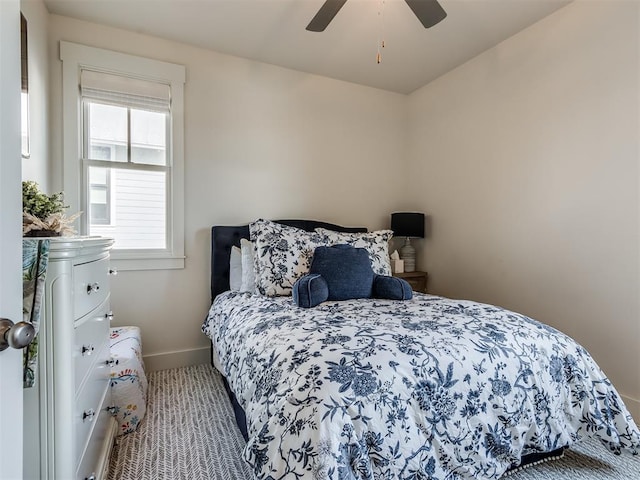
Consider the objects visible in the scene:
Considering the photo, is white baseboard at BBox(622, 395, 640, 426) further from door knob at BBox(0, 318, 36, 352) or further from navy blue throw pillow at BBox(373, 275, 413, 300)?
door knob at BBox(0, 318, 36, 352)

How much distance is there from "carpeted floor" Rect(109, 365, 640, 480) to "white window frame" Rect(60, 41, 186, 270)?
1052mm

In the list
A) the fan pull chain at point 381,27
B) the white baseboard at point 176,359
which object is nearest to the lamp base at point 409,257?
the fan pull chain at point 381,27

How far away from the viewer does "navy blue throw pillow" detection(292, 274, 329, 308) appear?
1896mm

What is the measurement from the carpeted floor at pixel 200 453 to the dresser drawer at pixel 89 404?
39cm

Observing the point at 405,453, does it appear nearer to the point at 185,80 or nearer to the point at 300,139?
the point at 300,139

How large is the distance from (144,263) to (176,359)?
83 centimetres

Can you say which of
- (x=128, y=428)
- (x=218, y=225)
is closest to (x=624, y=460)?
(x=128, y=428)

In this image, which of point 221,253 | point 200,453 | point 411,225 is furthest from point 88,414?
point 411,225

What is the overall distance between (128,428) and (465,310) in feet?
6.36

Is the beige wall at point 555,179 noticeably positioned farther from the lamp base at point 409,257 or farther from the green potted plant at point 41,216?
the green potted plant at point 41,216

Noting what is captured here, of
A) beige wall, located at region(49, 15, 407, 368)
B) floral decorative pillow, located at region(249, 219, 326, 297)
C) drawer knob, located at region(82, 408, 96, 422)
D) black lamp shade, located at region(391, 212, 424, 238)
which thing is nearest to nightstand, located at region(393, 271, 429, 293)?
black lamp shade, located at region(391, 212, 424, 238)

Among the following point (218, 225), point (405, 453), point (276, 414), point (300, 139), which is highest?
point (300, 139)

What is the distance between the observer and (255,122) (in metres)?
3.02

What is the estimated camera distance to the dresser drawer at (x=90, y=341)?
3.47 feet
